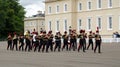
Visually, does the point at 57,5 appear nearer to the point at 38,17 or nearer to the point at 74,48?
the point at 74,48

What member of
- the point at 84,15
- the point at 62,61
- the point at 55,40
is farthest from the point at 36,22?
the point at 62,61

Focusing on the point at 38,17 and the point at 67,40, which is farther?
the point at 38,17

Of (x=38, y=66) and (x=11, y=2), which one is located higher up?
(x=11, y=2)

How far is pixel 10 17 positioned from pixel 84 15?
Answer: 105 ft

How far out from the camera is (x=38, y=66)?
21.4 metres

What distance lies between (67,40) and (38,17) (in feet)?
444

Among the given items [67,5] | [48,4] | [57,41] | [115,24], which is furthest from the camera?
[48,4]

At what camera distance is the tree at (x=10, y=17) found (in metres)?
111

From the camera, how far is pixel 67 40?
38406mm

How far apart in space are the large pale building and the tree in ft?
48.8

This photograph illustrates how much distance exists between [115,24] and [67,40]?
43.2m

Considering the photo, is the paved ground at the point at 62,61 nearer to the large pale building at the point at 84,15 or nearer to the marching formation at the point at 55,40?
the marching formation at the point at 55,40

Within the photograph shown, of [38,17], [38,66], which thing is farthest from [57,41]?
[38,17]

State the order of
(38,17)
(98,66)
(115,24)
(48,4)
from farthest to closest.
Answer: (38,17), (48,4), (115,24), (98,66)
